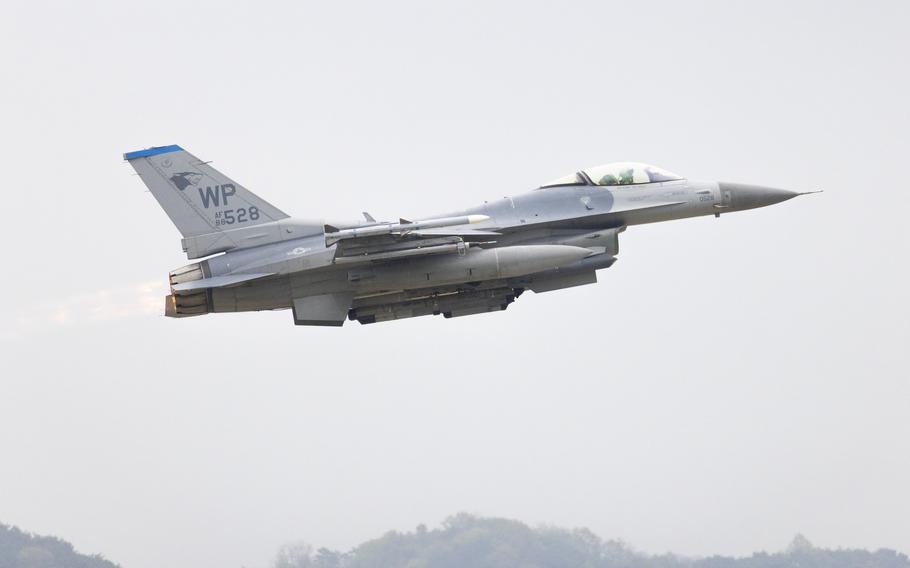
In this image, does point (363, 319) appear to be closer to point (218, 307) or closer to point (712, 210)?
point (218, 307)

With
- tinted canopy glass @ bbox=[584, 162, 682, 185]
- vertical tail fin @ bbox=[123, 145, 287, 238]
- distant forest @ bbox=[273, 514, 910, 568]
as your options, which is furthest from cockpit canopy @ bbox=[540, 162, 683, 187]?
distant forest @ bbox=[273, 514, 910, 568]

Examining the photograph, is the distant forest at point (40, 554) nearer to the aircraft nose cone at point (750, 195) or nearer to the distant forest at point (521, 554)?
the distant forest at point (521, 554)

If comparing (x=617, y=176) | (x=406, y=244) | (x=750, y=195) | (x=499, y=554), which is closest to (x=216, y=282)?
(x=406, y=244)

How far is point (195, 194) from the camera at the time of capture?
28656mm

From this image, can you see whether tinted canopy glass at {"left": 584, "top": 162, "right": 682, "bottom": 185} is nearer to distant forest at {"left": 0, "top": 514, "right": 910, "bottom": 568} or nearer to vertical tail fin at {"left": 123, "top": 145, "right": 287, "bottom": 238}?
vertical tail fin at {"left": 123, "top": 145, "right": 287, "bottom": 238}

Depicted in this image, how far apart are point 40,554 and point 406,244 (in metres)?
37.7

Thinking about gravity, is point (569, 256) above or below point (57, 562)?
above

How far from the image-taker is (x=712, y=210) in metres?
29.7

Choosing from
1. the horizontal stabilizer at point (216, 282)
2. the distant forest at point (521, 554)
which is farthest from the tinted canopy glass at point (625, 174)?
the distant forest at point (521, 554)

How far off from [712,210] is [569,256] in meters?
3.67

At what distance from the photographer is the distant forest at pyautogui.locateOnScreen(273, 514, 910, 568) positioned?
5838cm

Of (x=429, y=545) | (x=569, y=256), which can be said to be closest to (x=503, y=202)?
(x=569, y=256)

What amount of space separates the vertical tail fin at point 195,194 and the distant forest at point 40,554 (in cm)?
3220

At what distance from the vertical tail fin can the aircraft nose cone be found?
844 centimetres
